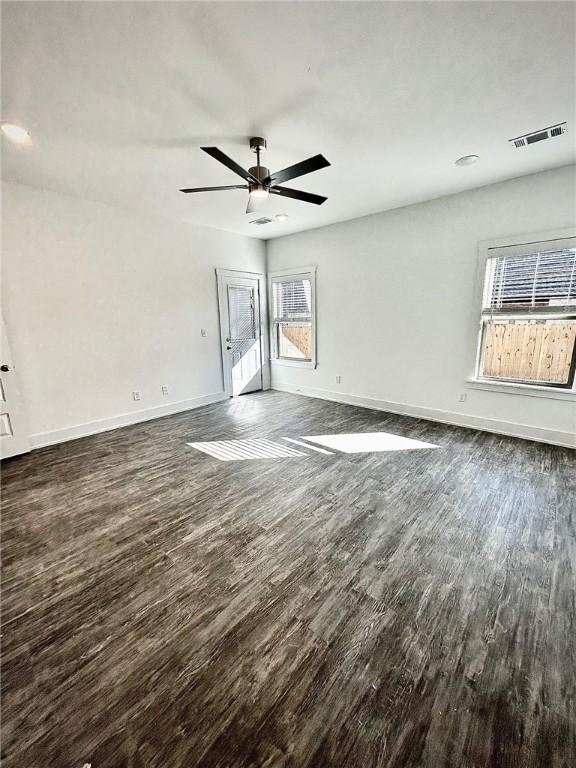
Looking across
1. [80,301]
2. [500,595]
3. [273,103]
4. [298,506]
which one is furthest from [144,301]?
[500,595]

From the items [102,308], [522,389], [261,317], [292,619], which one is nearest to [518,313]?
[522,389]

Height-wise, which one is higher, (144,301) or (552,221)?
(552,221)

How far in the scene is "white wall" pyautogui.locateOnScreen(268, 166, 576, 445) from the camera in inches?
134

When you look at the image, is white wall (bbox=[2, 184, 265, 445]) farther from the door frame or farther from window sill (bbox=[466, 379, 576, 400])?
window sill (bbox=[466, 379, 576, 400])

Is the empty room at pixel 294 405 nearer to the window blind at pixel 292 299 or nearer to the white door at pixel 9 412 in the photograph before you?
the white door at pixel 9 412

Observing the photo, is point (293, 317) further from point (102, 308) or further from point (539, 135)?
point (539, 135)

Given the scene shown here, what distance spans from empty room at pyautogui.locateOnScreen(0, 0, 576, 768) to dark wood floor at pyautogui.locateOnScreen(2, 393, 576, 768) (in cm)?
1

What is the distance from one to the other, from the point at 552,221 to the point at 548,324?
3.42 ft

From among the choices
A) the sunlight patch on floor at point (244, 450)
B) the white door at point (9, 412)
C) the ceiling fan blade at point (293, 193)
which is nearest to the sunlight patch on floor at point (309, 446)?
the sunlight patch on floor at point (244, 450)

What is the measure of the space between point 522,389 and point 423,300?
157 cm

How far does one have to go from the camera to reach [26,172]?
118 inches

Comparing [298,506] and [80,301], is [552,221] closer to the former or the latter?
[298,506]

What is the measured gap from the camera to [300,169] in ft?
7.53

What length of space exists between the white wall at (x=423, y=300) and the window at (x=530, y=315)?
7.3 inches
